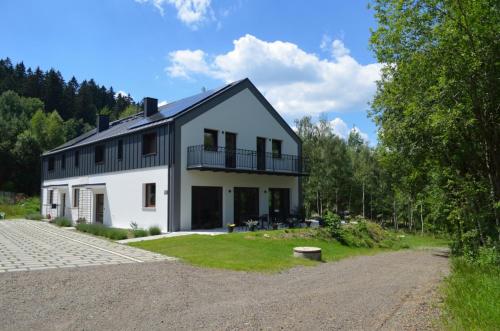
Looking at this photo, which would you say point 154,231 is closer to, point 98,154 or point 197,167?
point 197,167

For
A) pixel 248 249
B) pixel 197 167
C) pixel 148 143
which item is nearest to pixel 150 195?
pixel 148 143

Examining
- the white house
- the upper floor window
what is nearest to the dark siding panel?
the white house

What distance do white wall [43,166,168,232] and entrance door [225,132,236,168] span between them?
10.8 ft

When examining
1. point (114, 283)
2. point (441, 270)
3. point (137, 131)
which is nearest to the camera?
point (114, 283)

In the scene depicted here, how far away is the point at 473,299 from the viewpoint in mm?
6418

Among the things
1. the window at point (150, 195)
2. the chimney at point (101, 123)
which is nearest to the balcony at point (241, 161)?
the window at point (150, 195)

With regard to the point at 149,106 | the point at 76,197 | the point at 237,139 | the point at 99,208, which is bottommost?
the point at 99,208

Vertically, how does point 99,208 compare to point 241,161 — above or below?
below

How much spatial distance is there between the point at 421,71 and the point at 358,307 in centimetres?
607

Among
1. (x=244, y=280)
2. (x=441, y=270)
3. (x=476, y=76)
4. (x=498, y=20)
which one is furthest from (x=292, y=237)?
(x=498, y=20)

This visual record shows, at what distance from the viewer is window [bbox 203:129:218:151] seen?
766 inches

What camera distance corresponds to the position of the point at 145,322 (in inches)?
216

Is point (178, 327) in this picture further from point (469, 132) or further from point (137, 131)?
point (137, 131)

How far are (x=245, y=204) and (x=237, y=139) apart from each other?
3355 mm
